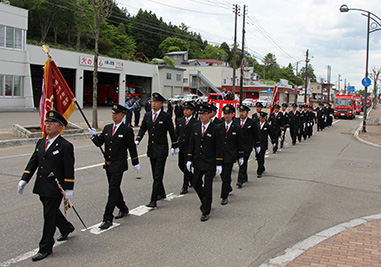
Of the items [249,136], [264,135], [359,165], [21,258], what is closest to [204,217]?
[21,258]

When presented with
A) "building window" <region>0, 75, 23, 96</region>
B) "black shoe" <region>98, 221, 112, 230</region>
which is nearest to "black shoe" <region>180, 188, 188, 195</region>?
"black shoe" <region>98, 221, 112, 230</region>

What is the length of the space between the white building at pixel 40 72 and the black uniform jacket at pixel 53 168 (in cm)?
2849

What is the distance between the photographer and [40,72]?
42562 mm

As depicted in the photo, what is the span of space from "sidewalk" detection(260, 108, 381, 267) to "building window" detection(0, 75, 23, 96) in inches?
1204

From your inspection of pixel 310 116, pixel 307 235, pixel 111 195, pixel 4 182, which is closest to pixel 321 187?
pixel 307 235

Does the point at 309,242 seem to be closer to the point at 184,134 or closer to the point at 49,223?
the point at 49,223

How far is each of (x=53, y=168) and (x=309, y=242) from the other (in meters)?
3.72

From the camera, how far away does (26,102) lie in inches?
1239

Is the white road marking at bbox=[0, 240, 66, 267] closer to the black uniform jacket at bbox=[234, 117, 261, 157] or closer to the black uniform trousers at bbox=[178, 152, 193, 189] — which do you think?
the black uniform trousers at bbox=[178, 152, 193, 189]

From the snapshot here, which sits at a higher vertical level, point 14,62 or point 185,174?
point 14,62

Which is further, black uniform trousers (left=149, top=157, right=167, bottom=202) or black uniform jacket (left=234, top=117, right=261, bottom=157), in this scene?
black uniform jacket (left=234, top=117, right=261, bottom=157)

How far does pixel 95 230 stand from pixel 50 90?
2.97 m

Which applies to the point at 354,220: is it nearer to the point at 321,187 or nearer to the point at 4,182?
the point at 321,187

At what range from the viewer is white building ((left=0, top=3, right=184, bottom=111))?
29.9m
